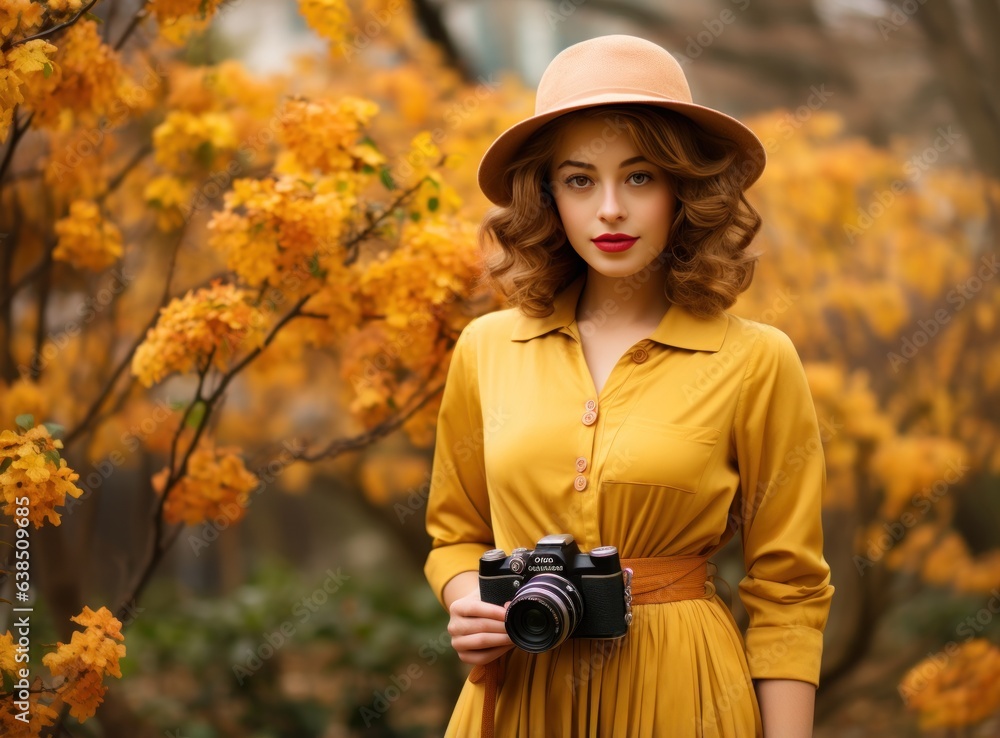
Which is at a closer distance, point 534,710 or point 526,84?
point 534,710

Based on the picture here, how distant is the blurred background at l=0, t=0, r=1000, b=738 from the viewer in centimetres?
231

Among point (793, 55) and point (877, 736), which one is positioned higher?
point (793, 55)

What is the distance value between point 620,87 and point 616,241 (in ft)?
0.84

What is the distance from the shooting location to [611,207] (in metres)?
1.68

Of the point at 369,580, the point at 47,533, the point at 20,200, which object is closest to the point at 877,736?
the point at 369,580

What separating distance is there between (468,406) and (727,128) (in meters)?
0.69

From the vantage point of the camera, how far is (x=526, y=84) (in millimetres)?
5586

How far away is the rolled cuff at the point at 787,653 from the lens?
165 cm

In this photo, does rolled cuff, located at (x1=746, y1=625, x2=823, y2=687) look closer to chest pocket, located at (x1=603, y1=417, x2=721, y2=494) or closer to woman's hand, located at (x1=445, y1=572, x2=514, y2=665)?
chest pocket, located at (x1=603, y1=417, x2=721, y2=494)

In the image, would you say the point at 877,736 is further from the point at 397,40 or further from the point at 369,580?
the point at 397,40

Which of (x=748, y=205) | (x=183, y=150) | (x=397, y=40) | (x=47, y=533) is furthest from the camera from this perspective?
(x=397, y=40)

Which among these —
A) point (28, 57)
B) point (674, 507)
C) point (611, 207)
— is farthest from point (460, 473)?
point (28, 57)

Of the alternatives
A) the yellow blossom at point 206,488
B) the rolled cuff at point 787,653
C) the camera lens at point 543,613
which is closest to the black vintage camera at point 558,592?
the camera lens at point 543,613

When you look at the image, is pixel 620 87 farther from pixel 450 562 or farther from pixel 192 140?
pixel 192 140
